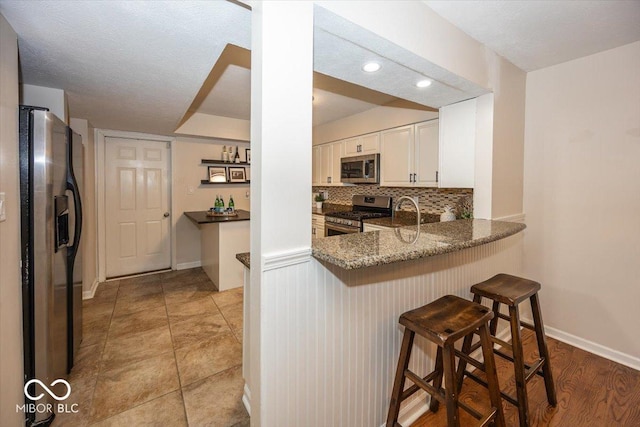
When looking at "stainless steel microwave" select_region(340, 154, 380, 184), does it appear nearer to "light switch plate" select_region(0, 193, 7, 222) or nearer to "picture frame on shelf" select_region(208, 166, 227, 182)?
"picture frame on shelf" select_region(208, 166, 227, 182)

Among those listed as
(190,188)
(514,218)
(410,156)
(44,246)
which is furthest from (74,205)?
(514,218)

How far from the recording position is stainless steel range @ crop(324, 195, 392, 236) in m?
3.64

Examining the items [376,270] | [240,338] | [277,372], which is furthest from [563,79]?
[240,338]

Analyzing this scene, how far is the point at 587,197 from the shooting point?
2330mm

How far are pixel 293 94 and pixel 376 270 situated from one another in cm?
94

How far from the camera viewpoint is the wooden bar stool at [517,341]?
153cm

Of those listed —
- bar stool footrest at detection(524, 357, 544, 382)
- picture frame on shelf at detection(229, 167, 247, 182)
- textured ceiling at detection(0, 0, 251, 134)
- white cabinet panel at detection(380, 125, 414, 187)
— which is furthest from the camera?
picture frame on shelf at detection(229, 167, 247, 182)

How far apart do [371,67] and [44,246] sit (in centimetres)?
220

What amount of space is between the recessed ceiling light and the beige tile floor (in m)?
2.32

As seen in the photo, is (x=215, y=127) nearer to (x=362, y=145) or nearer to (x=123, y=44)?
(x=362, y=145)

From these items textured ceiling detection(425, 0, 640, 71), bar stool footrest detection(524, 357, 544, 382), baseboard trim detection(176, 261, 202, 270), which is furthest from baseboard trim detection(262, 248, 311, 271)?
baseboard trim detection(176, 261, 202, 270)

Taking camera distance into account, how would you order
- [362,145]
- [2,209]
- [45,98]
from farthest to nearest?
[362,145]
[45,98]
[2,209]

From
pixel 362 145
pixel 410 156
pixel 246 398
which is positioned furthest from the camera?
pixel 362 145

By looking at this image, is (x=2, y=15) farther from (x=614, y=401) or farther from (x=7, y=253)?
(x=614, y=401)
